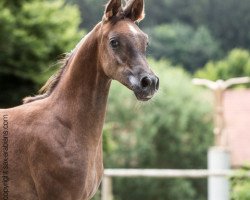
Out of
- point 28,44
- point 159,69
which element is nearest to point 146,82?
point 28,44

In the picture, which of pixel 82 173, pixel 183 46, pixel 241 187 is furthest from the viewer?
pixel 183 46

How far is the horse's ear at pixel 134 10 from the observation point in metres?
5.32

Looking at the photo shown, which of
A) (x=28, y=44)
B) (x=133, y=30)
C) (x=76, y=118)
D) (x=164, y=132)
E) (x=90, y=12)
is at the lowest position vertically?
(x=76, y=118)

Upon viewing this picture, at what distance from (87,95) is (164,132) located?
32.3 m

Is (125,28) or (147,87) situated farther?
(125,28)

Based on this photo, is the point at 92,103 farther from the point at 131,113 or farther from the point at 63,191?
the point at 131,113

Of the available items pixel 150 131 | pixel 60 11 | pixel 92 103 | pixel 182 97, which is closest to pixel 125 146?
pixel 150 131

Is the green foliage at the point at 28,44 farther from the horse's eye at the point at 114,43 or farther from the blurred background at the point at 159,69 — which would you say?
the horse's eye at the point at 114,43

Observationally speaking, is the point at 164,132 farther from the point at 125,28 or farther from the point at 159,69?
the point at 125,28

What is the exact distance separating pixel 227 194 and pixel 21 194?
7245 millimetres

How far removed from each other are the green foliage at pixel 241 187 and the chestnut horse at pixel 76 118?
4.88 metres

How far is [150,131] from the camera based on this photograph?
121 feet

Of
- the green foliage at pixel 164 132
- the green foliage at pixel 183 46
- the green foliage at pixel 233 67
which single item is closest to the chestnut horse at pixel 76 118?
the green foliage at pixel 164 132

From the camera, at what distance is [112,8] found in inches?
206
